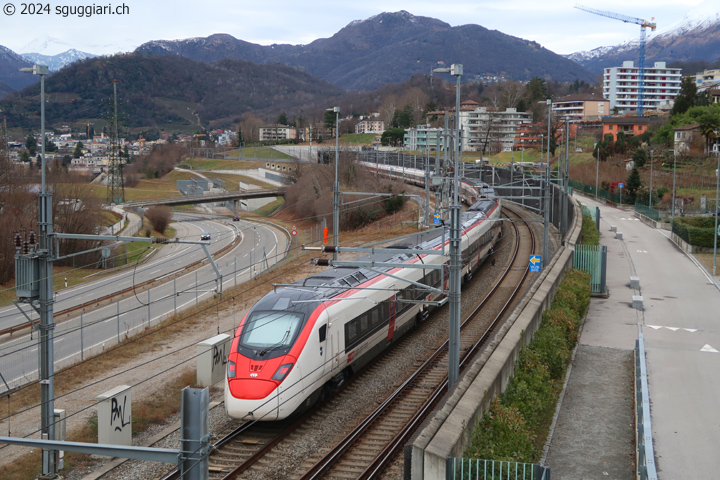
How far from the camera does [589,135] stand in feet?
406

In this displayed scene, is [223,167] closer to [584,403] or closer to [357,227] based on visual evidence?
[357,227]

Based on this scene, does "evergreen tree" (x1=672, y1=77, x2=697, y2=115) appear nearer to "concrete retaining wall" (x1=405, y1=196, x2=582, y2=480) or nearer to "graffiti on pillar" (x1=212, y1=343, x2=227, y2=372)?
"concrete retaining wall" (x1=405, y1=196, x2=582, y2=480)

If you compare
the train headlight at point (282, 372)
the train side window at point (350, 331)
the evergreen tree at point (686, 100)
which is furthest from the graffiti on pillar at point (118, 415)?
the evergreen tree at point (686, 100)

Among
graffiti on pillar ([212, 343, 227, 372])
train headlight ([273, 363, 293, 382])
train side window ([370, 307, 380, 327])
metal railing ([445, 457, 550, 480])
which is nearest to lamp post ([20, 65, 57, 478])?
train headlight ([273, 363, 293, 382])

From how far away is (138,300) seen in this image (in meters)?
23.9

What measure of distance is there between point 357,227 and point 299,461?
164 ft

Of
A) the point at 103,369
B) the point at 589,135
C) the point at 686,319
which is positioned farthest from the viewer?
the point at 589,135

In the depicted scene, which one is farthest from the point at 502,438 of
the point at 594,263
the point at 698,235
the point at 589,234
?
the point at 698,235

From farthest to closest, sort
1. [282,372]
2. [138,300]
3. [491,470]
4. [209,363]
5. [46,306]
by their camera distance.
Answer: [138,300]
[209,363]
[282,372]
[46,306]
[491,470]

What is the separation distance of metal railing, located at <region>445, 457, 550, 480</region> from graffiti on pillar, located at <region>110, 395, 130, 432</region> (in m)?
8.24

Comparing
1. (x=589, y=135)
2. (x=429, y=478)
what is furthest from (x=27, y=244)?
(x=589, y=135)

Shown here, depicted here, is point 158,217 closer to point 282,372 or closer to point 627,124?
point 282,372

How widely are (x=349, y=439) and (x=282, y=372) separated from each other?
2133 millimetres

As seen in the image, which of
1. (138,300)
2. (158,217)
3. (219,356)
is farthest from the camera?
(158,217)
